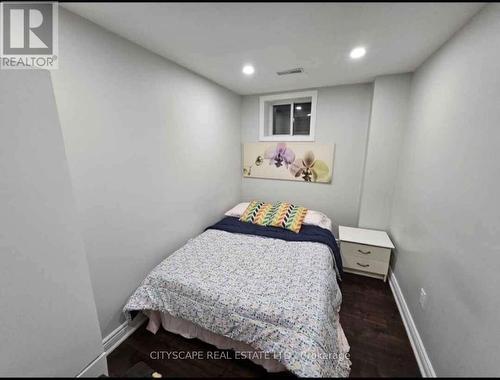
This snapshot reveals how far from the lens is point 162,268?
66.1 inches

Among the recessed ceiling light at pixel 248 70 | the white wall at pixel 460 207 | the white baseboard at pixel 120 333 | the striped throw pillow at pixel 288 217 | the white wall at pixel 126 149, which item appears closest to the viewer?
the white wall at pixel 460 207

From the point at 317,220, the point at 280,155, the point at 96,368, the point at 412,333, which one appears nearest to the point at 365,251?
the point at 317,220

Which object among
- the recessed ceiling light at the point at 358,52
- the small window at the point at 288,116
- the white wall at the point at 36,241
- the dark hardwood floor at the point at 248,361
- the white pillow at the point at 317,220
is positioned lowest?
A: the dark hardwood floor at the point at 248,361

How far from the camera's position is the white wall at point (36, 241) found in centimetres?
81

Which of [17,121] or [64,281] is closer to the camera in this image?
[17,121]

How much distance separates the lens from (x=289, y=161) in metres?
2.97

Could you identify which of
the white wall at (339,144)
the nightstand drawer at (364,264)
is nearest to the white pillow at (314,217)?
the white wall at (339,144)

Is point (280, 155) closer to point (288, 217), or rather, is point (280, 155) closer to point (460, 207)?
point (288, 217)

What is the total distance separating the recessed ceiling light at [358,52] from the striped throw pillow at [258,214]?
5.98ft

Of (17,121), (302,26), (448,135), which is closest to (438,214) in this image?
(448,135)

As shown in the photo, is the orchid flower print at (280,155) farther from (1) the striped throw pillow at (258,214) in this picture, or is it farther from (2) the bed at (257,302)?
(2) the bed at (257,302)

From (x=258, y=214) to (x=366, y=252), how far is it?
1317 millimetres

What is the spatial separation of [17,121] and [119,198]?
80 cm

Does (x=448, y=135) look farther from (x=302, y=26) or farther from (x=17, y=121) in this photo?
(x=17, y=121)
